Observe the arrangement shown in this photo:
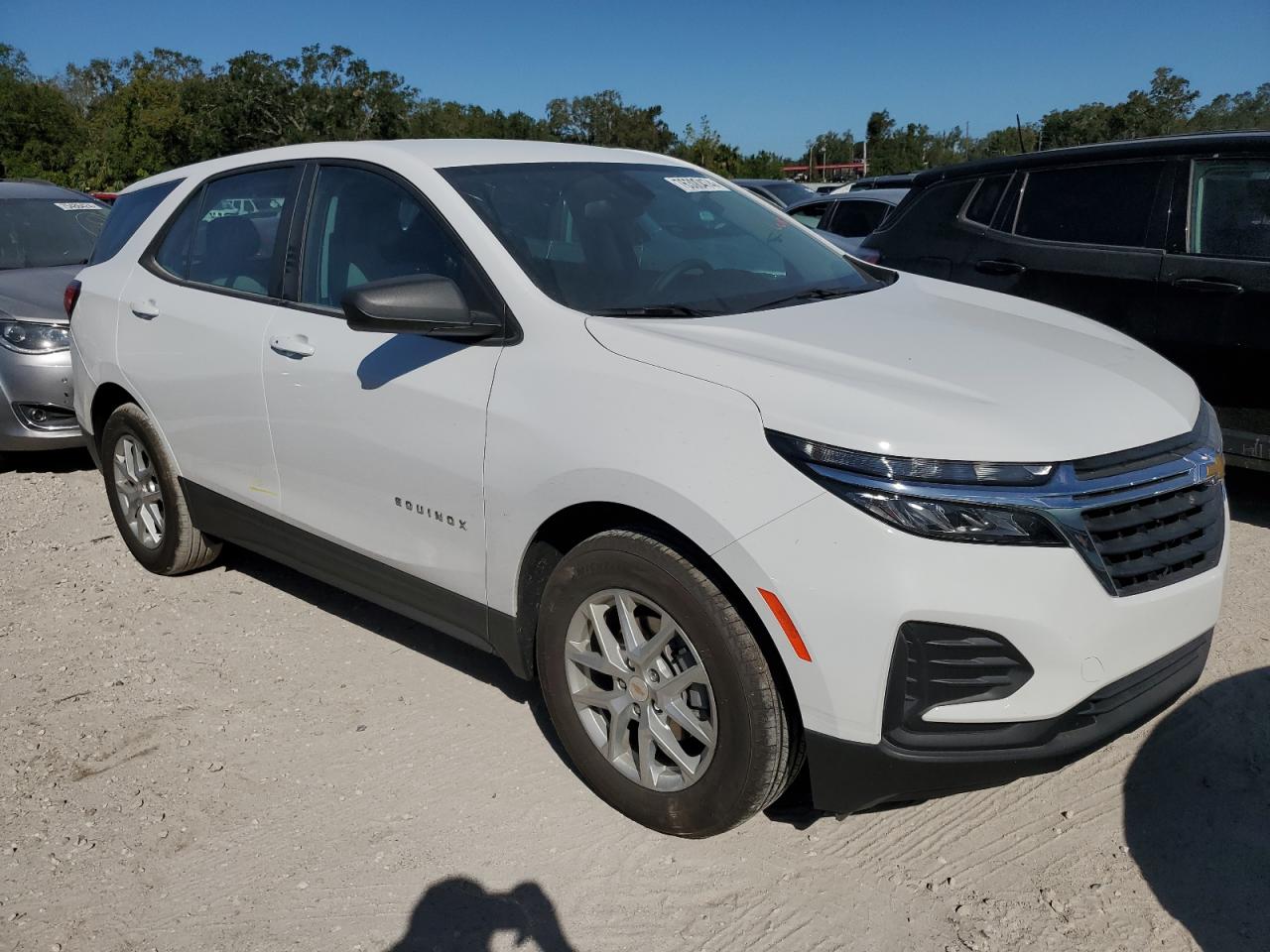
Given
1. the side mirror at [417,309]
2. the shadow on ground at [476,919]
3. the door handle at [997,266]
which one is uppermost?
the side mirror at [417,309]

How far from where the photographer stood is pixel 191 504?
4.52 meters

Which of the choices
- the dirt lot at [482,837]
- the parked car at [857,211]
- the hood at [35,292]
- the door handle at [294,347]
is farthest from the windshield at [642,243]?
the parked car at [857,211]

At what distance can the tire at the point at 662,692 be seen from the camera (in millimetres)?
2580

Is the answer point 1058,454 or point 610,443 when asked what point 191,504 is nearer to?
point 610,443

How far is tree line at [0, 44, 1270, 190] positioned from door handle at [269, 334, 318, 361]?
41591 mm

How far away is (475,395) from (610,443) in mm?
549

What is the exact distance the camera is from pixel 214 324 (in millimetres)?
4086

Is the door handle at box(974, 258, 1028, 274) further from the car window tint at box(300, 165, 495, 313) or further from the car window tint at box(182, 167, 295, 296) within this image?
the car window tint at box(182, 167, 295, 296)

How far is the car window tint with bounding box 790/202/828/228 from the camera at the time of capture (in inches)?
558

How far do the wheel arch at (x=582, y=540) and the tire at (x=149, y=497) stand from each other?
7.11 feet

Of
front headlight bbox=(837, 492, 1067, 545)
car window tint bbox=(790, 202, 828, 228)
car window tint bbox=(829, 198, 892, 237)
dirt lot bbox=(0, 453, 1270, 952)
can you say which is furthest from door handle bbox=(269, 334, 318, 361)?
car window tint bbox=(790, 202, 828, 228)

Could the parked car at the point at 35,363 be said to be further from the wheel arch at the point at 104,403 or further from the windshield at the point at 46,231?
the wheel arch at the point at 104,403

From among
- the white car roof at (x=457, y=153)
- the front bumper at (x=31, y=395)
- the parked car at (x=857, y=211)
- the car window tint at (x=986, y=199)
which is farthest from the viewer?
the parked car at (x=857, y=211)

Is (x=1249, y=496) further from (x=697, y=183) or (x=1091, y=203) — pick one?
(x=697, y=183)
